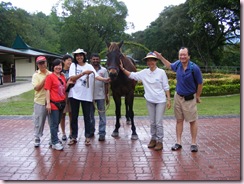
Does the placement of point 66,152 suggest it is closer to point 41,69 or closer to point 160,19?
point 41,69

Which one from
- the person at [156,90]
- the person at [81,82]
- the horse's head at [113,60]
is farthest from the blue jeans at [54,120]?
the person at [156,90]

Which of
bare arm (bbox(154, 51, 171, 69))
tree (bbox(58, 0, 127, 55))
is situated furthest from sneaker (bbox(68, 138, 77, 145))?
tree (bbox(58, 0, 127, 55))

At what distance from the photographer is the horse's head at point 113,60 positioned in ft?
14.7

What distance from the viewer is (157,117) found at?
14.7 ft

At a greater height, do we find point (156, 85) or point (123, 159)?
point (156, 85)

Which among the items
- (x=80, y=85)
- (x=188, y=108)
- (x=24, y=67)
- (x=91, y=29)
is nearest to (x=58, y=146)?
(x=80, y=85)

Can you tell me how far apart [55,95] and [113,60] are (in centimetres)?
108

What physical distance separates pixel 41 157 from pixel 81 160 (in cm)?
64

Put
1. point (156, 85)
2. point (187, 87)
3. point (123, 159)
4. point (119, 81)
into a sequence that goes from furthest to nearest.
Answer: point (119, 81), point (156, 85), point (187, 87), point (123, 159)

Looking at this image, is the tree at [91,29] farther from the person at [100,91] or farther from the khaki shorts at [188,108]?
the khaki shorts at [188,108]

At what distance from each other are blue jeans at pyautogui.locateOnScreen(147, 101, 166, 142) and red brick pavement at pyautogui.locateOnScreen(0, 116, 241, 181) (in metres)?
0.28

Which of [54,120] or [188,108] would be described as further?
[54,120]

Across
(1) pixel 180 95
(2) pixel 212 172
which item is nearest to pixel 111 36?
(1) pixel 180 95

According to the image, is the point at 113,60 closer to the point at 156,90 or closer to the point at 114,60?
the point at 114,60
